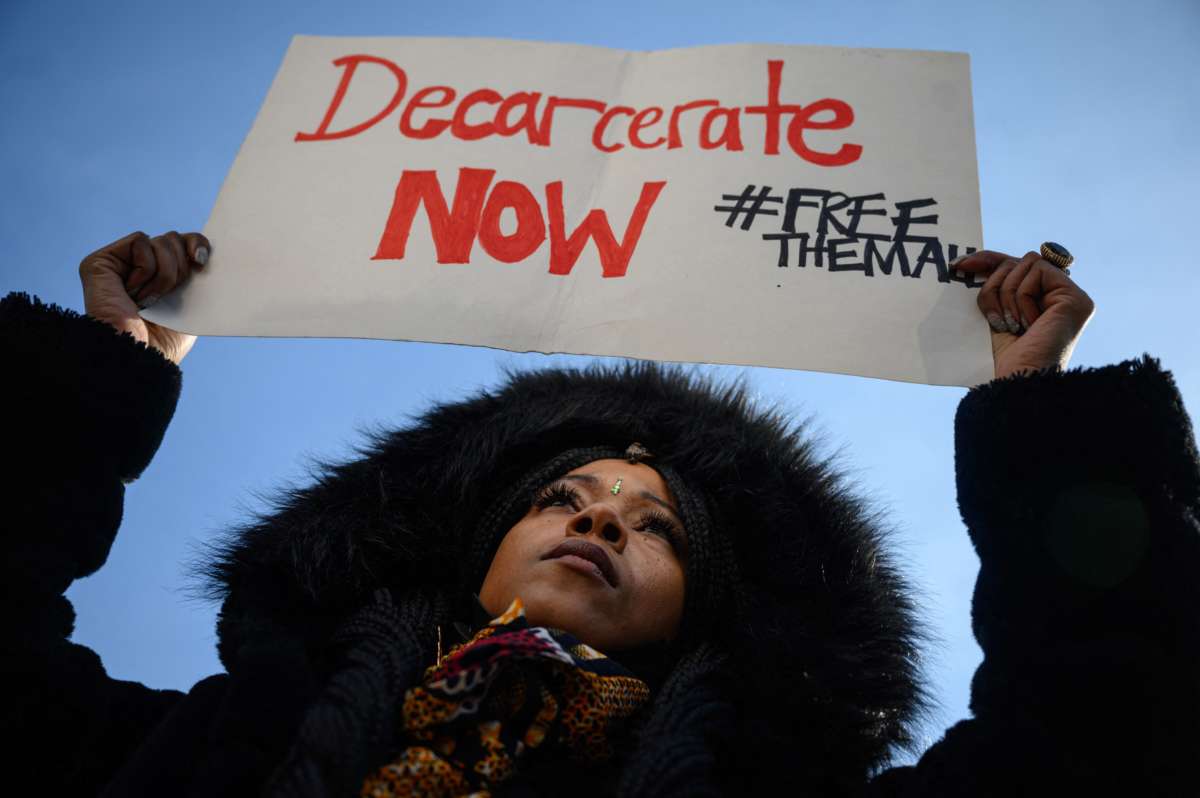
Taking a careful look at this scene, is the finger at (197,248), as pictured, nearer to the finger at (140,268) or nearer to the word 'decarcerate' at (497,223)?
the finger at (140,268)

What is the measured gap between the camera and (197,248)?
7.22 feet

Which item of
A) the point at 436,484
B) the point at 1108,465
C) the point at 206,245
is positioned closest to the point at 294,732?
the point at 436,484

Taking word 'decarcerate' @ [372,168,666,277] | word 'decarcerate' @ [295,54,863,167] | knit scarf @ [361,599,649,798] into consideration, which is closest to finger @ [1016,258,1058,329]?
word 'decarcerate' @ [295,54,863,167]

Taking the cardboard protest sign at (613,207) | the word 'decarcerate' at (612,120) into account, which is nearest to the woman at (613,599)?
the cardboard protest sign at (613,207)

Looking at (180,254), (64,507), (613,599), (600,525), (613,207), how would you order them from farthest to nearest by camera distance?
(613,207), (180,254), (600,525), (613,599), (64,507)

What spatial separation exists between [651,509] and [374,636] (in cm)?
70

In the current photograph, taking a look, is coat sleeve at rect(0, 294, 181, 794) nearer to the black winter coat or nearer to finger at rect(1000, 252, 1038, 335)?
the black winter coat

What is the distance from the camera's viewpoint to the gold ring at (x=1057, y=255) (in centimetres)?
204

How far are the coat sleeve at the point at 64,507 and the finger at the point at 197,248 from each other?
1.01ft

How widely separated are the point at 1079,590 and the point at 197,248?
71.1 inches

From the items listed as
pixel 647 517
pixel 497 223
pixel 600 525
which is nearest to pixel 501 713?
pixel 600 525

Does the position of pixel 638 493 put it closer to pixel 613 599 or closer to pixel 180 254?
pixel 613 599

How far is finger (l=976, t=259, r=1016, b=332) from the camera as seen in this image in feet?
6.54

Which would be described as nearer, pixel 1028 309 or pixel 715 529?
pixel 1028 309
